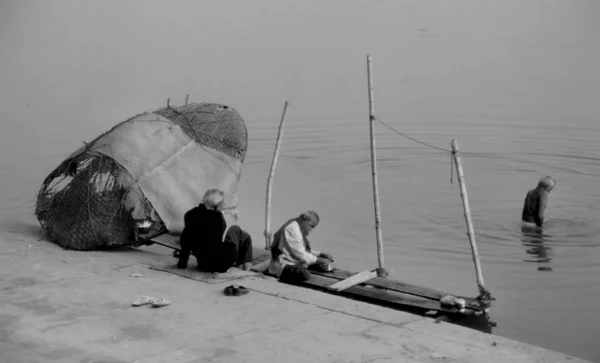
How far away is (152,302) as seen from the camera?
720 cm

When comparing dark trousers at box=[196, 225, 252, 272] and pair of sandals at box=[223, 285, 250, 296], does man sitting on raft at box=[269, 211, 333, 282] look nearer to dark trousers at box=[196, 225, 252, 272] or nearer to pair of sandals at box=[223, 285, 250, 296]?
dark trousers at box=[196, 225, 252, 272]

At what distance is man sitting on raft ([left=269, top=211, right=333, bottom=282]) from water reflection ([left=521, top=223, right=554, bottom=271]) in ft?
11.4

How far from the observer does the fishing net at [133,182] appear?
9.23m

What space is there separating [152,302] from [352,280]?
2001 mm

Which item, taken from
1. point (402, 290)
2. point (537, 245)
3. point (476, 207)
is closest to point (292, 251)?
point (402, 290)

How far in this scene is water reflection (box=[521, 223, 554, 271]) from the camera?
10656mm

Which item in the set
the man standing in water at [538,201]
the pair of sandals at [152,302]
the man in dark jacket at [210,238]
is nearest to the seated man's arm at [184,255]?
the man in dark jacket at [210,238]

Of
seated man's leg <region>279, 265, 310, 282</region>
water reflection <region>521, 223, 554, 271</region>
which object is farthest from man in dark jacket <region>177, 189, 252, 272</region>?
water reflection <region>521, 223, 554, 271</region>

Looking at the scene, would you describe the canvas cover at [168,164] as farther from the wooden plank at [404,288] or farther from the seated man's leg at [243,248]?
the wooden plank at [404,288]

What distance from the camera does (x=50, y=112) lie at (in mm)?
21125

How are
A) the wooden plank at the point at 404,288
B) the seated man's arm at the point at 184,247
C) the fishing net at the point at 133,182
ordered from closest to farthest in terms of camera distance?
the wooden plank at the point at 404,288 → the seated man's arm at the point at 184,247 → the fishing net at the point at 133,182

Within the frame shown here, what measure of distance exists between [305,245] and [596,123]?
38.6 ft

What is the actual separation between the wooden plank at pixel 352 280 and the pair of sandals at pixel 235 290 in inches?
36.1

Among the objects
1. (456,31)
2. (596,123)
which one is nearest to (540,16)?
(456,31)
